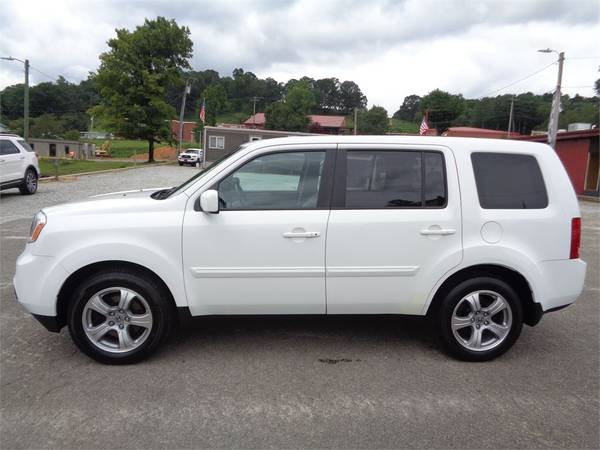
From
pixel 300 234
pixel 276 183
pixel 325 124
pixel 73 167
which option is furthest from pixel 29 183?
pixel 325 124

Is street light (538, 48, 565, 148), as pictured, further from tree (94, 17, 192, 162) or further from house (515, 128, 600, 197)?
tree (94, 17, 192, 162)

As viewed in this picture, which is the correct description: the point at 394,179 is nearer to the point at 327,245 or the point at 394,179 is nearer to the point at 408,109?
the point at 327,245

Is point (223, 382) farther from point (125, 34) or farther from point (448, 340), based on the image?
point (125, 34)

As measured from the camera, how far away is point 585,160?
2433 cm

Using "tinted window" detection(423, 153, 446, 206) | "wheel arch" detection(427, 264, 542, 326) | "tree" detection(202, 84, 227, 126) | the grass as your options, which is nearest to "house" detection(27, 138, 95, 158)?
the grass

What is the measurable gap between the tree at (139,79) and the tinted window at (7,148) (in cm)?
2866

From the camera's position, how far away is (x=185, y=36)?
4362 cm

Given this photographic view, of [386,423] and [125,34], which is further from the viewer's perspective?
[125,34]

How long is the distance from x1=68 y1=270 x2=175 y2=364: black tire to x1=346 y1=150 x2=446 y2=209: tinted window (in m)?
1.59

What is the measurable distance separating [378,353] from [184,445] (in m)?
1.82

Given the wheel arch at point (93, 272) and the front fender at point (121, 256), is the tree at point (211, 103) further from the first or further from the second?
the front fender at point (121, 256)

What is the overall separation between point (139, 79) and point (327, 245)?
140ft

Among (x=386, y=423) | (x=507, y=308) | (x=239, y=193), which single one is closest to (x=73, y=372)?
(x=239, y=193)

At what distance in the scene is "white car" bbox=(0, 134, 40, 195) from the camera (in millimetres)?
13578
